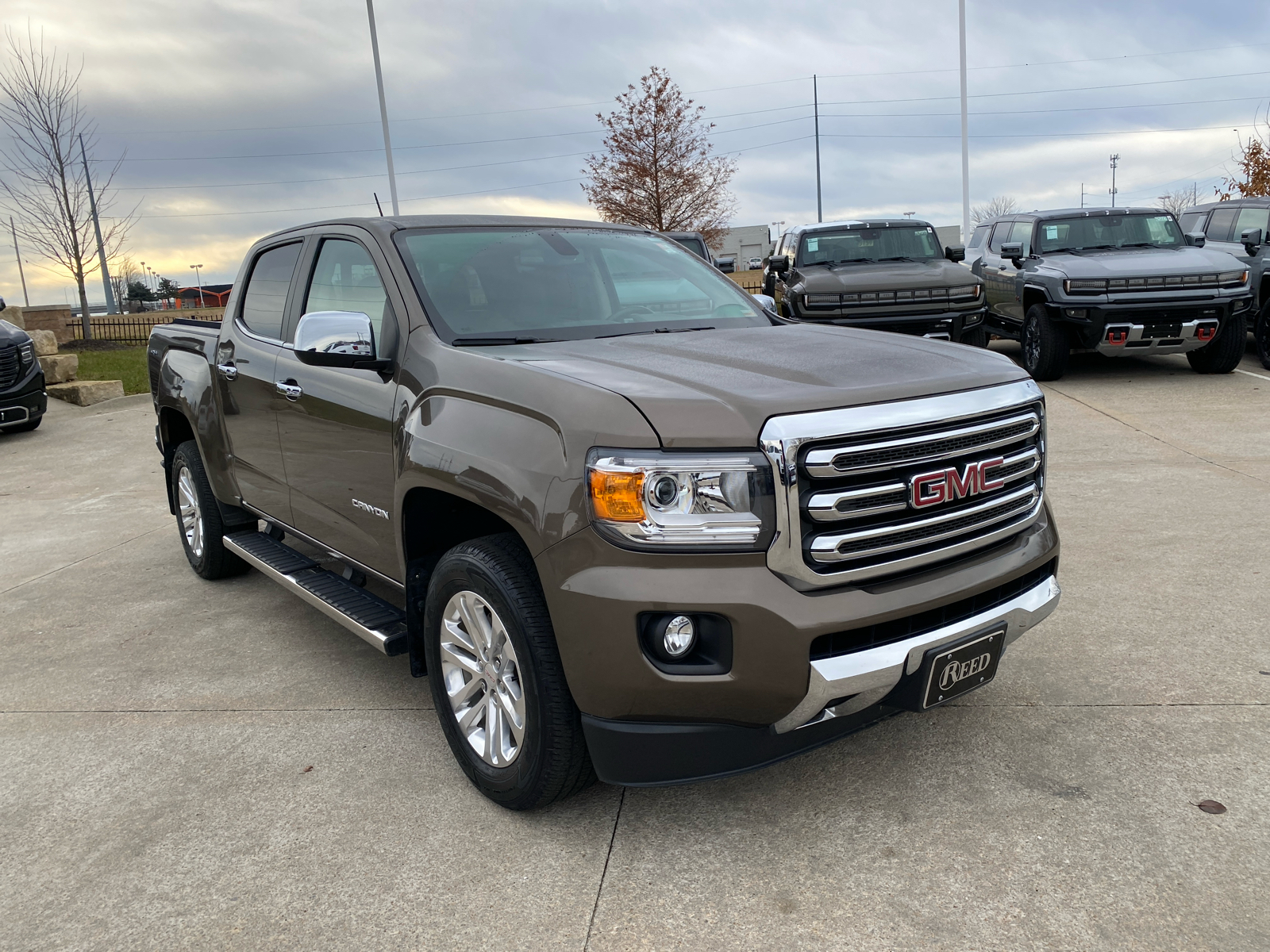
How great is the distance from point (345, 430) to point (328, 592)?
73 cm

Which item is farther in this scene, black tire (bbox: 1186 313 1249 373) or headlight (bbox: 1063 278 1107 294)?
black tire (bbox: 1186 313 1249 373)

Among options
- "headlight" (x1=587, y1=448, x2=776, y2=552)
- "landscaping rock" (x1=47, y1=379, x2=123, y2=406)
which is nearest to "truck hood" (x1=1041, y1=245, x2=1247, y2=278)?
"headlight" (x1=587, y1=448, x2=776, y2=552)

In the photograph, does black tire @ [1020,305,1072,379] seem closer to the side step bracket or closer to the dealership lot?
the dealership lot

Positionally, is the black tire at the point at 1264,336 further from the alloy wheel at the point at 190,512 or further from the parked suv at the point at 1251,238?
the alloy wheel at the point at 190,512

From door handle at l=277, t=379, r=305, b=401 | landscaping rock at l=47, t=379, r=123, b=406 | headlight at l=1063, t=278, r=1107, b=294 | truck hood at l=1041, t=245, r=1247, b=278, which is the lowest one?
landscaping rock at l=47, t=379, r=123, b=406

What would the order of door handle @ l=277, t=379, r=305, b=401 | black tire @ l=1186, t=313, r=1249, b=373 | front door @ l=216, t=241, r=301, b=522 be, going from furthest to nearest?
black tire @ l=1186, t=313, r=1249, b=373
front door @ l=216, t=241, r=301, b=522
door handle @ l=277, t=379, r=305, b=401

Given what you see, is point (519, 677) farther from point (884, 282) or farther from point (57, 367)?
point (57, 367)

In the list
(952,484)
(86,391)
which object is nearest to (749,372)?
(952,484)

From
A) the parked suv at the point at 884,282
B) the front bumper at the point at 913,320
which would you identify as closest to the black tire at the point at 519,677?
the front bumper at the point at 913,320

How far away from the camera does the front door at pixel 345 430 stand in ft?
11.0

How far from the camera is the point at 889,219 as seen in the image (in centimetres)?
1201

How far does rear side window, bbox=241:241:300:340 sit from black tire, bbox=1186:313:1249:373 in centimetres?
969

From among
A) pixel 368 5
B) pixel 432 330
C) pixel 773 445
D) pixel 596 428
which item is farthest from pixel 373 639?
pixel 368 5

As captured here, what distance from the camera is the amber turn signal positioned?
241 cm
